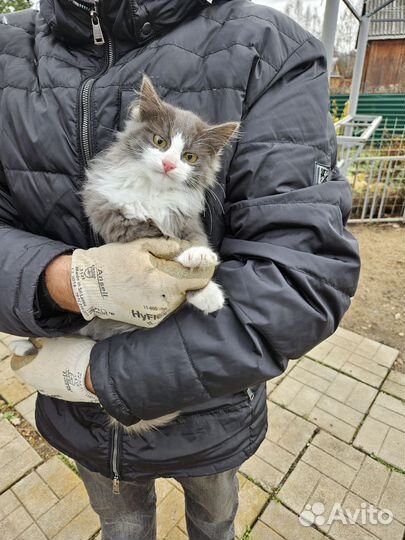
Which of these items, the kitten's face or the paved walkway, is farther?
the paved walkway

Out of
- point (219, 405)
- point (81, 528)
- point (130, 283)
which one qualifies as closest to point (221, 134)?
point (130, 283)

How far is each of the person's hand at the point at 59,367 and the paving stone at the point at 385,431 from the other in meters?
2.24

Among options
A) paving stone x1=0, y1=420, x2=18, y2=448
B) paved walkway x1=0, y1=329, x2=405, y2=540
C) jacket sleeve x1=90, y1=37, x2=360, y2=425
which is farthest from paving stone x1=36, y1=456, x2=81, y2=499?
jacket sleeve x1=90, y1=37, x2=360, y2=425

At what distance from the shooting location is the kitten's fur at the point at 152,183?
135 cm

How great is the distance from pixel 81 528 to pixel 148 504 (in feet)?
2.92

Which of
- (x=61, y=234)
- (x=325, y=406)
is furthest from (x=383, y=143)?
Result: (x=61, y=234)

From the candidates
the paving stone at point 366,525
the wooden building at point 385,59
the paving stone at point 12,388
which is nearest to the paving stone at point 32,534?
the paving stone at point 12,388

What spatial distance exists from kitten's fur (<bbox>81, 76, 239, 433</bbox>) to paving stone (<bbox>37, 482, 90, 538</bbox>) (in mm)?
1381

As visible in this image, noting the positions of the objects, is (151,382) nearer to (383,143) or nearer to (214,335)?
(214,335)

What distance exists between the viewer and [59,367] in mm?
1354

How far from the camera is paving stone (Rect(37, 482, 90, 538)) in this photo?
7.44ft

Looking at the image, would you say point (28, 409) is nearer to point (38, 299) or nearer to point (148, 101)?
point (38, 299)

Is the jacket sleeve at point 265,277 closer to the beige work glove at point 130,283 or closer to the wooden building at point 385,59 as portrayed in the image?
the beige work glove at point 130,283

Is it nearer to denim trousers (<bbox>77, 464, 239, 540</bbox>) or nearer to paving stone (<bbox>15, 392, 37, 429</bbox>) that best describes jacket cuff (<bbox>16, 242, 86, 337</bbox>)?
denim trousers (<bbox>77, 464, 239, 540</bbox>)
